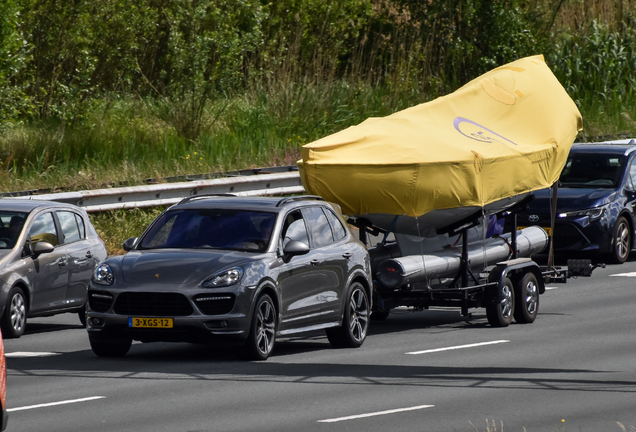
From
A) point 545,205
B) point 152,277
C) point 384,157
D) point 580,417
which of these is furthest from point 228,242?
point 545,205

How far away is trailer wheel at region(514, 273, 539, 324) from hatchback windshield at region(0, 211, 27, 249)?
18.8 feet

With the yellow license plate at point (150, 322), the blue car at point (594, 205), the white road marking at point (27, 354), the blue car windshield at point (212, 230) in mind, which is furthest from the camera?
the blue car at point (594, 205)

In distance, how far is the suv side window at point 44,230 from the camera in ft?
49.2

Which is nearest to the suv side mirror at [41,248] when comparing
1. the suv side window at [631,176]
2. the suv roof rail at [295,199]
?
the suv roof rail at [295,199]

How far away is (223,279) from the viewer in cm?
1211

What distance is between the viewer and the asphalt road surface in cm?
943

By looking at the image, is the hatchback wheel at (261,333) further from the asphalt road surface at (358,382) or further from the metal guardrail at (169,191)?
the metal guardrail at (169,191)

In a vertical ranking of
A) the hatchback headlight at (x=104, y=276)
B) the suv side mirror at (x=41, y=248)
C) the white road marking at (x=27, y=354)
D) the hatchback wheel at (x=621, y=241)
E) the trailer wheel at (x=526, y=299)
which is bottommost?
the hatchback wheel at (x=621, y=241)

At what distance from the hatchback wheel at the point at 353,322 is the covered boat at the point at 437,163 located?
1.22 m

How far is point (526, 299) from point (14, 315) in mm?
5844

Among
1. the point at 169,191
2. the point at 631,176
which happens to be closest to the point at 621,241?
the point at 631,176

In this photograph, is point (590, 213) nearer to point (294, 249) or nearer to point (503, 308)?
point (503, 308)

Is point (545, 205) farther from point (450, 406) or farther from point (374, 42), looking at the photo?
point (374, 42)

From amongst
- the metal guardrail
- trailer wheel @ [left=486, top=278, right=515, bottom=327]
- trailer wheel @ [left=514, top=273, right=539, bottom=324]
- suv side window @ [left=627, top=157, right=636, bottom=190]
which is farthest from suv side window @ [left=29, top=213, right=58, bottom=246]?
suv side window @ [left=627, top=157, right=636, bottom=190]
